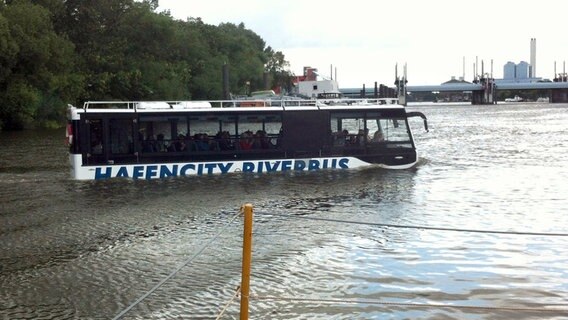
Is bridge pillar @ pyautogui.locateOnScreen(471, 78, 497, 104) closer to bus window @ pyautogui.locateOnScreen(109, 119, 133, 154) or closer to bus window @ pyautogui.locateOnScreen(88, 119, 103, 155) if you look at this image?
bus window @ pyautogui.locateOnScreen(109, 119, 133, 154)

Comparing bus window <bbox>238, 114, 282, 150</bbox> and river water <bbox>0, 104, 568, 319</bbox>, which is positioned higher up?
bus window <bbox>238, 114, 282, 150</bbox>

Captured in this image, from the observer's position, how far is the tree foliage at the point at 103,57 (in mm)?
57000

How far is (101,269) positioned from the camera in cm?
1171

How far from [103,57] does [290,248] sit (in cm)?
7023

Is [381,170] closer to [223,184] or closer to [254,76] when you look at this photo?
[223,184]

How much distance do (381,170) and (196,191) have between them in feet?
26.9

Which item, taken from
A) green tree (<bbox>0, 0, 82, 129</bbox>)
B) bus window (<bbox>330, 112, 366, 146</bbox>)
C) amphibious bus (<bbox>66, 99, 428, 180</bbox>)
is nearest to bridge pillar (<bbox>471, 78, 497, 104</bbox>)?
green tree (<bbox>0, 0, 82, 129</bbox>)

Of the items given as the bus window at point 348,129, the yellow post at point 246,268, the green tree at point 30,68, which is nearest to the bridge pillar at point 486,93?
the green tree at point 30,68

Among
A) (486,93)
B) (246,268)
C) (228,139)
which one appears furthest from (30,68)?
(486,93)

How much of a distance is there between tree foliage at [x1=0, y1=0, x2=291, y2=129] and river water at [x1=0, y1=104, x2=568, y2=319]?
35886mm

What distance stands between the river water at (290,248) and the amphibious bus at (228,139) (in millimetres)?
790

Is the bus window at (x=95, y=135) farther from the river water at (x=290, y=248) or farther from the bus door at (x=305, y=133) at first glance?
the bus door at (x=305, y=133)

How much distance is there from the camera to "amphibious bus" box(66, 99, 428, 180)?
22859mm

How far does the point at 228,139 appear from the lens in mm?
24391
